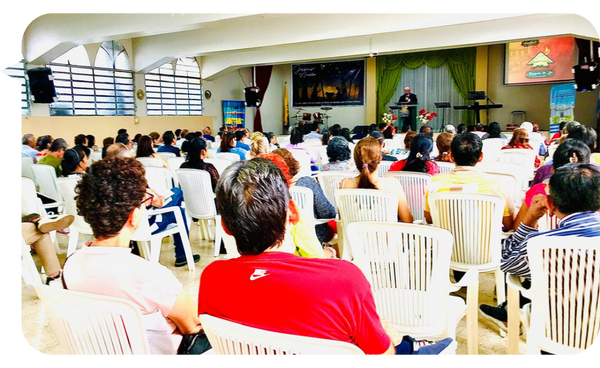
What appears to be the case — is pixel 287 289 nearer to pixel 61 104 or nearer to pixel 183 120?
pixel 61 104

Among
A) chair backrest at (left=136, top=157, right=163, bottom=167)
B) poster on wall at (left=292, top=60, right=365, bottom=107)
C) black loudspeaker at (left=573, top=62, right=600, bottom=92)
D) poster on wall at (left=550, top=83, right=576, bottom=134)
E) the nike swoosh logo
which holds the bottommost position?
the nike swoosh logo

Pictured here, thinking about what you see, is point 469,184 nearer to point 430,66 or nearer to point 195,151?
point 195,151

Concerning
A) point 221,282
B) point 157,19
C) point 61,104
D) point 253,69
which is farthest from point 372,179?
point 253,69

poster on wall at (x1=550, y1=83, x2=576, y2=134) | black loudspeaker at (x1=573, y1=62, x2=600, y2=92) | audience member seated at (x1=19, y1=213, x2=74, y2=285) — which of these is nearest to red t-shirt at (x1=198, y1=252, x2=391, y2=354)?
audience member seated at (x1=19, y1=213, x2=74, y2=285)

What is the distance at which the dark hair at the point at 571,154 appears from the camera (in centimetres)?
277

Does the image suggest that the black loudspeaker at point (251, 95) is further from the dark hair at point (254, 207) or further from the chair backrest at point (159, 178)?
the dark hair at point (254, 207)

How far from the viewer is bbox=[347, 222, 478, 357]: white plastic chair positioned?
78.3 inches

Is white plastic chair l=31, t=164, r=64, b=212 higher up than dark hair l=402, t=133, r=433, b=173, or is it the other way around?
dark hair l=402, t=133, r=433, b=173

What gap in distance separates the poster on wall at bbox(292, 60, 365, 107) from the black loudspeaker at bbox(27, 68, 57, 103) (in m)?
10.2

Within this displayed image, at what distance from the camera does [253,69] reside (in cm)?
1675

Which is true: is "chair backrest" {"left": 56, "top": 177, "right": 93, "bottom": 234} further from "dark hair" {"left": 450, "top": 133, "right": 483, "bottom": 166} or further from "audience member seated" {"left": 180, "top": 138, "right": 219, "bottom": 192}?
"dark hair" {"left": 450, "top": 133, "right": 483, "bottom": 166}

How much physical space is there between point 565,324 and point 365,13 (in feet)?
25.8
